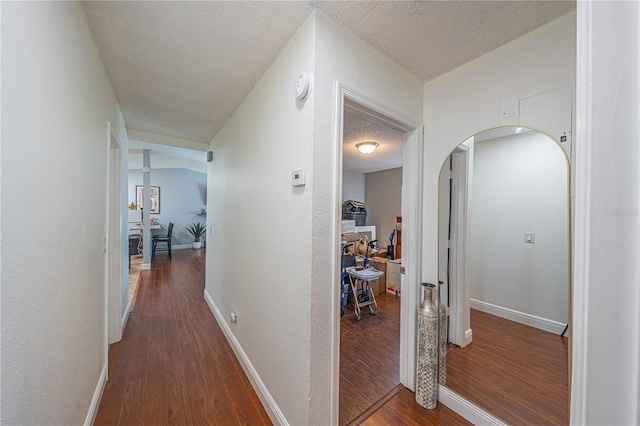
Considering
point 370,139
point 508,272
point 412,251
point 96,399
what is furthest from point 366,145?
point 96,399

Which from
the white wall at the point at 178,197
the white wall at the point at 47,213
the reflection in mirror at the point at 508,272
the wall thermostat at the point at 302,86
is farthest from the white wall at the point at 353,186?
the white wall at the point at 178,197

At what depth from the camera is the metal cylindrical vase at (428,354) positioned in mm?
1562

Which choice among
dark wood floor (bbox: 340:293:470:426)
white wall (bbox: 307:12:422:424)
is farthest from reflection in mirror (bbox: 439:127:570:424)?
white wall (bbox: 307:12:422:424)

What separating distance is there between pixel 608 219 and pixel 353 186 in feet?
18.6

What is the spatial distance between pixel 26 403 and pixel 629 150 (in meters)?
1.64

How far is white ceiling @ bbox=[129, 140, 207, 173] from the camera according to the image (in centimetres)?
542

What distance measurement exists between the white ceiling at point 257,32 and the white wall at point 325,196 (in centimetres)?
15

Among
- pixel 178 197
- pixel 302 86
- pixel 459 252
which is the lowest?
pixel 459 252

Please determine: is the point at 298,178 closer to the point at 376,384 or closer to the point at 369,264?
the point at 376,384

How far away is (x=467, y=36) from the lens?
132cm

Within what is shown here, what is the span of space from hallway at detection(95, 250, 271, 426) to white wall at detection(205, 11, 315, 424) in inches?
8.5

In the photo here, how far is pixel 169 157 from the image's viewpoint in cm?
644

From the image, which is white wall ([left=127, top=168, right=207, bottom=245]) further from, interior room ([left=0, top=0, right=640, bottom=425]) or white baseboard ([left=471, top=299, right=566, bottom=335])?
white baseboard ([left=471, top=299, right=566, bottom=335])

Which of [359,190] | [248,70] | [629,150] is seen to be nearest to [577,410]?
[629,150]
